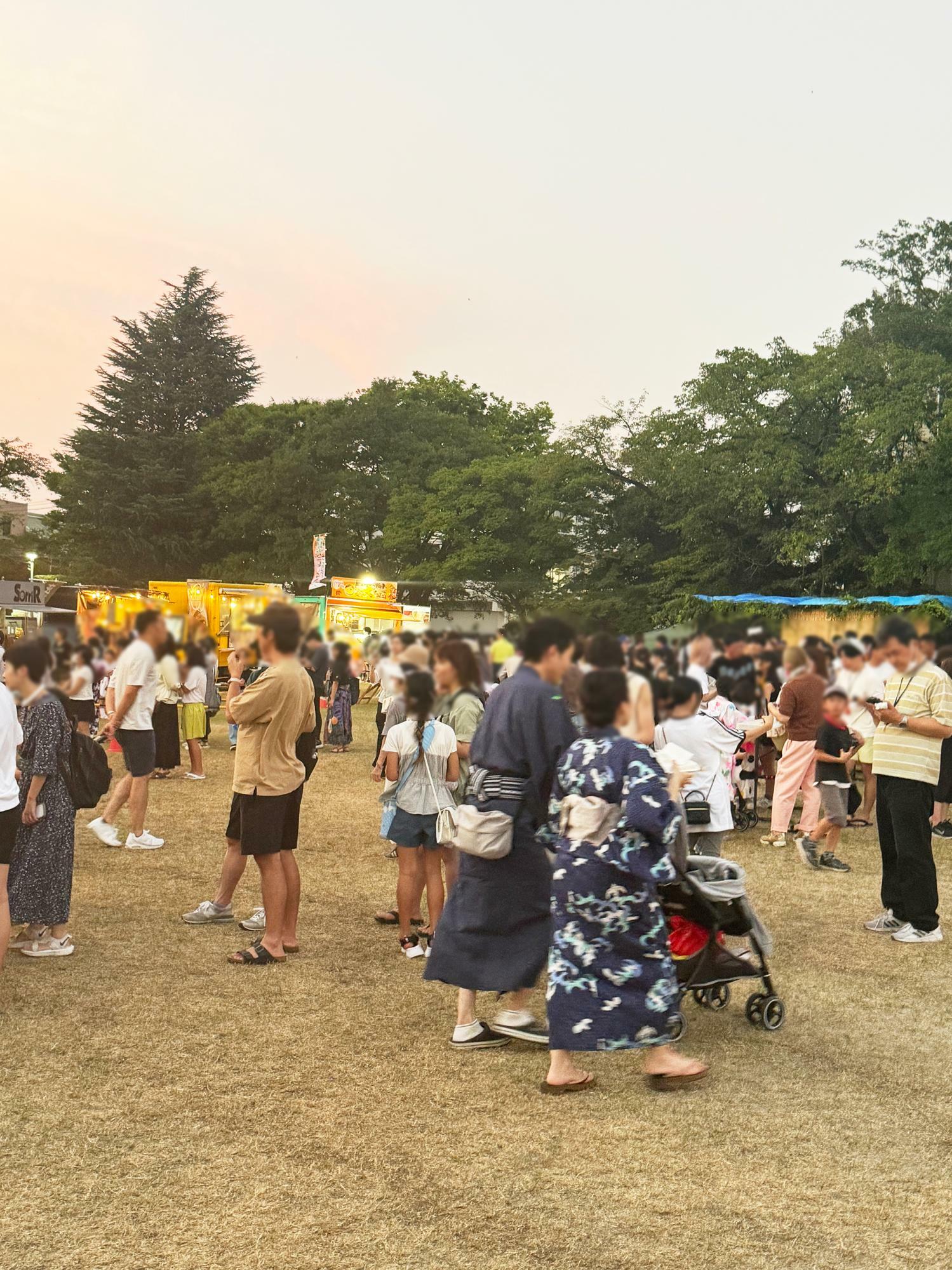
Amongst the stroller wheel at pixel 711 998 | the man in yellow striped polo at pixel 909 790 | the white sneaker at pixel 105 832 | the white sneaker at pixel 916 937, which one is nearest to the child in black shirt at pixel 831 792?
the man in yellow striped polo at pixel 909 790

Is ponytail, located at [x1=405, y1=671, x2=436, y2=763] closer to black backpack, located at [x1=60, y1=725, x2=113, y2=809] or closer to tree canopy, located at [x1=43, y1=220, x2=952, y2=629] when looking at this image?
tree canopy, located at [x1=43, y1=220, x2=952, y2=629]

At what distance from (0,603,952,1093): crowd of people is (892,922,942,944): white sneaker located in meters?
0.02

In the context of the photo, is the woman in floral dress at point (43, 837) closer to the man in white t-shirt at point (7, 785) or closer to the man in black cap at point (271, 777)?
the man in white t-shirt at point (7, 785)

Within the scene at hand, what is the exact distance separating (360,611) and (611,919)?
1726 millimetres

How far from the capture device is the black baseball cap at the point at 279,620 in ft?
15.9

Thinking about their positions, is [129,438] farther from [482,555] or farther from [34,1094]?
[34,1094]

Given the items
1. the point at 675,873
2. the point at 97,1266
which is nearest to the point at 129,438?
the point at 675,873

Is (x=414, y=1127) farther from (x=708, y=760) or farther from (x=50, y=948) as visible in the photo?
(x=50, y=948)

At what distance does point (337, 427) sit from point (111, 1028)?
4.05 m

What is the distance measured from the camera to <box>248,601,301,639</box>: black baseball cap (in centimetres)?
486

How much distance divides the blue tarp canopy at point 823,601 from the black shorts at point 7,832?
348 centimetres

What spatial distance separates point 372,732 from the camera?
1889 centimetres

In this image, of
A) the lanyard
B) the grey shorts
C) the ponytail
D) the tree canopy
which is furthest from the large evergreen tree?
the grey shorts

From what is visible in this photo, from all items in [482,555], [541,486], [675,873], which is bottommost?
[675,873]
